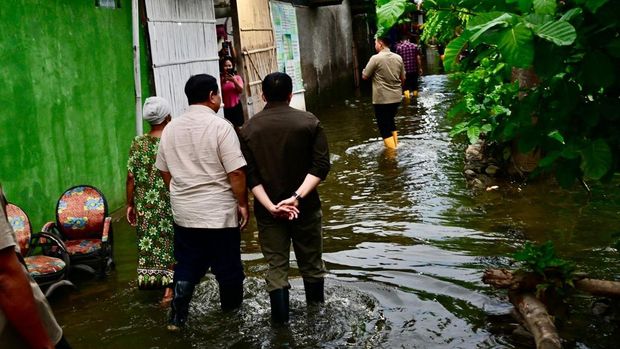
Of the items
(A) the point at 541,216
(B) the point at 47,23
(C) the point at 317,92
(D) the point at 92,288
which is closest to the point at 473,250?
(A) the point at 541,216

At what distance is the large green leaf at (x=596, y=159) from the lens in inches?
132

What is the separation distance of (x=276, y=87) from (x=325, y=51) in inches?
679

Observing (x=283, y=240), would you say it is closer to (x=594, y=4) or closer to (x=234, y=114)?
(x=594, y=4)

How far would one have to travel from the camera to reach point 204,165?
15.9 ft

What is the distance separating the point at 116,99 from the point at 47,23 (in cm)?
157

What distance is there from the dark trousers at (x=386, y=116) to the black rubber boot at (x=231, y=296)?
22.6 ft

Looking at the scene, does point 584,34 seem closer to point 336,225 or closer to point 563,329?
point 563,329

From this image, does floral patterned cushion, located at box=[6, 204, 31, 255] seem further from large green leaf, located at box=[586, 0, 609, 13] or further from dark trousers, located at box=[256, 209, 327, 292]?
large green leaf, located at box=[586, 0, 609, 13]

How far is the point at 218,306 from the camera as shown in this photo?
5609 mm

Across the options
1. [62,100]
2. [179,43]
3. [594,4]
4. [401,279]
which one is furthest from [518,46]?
[179,43]

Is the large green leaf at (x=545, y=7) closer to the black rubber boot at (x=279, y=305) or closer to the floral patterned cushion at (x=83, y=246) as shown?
the black rubber boot at (x=279, y=305)

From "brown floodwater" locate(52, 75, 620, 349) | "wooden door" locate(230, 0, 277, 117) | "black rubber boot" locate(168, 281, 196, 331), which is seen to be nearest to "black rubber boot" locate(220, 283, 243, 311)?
"brown floodwater" locate(52, 75, 620, 349)

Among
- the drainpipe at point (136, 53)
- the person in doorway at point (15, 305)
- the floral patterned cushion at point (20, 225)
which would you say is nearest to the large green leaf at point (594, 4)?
the person in doorway at point (15, 305)

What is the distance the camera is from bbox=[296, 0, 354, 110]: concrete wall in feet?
64.4
